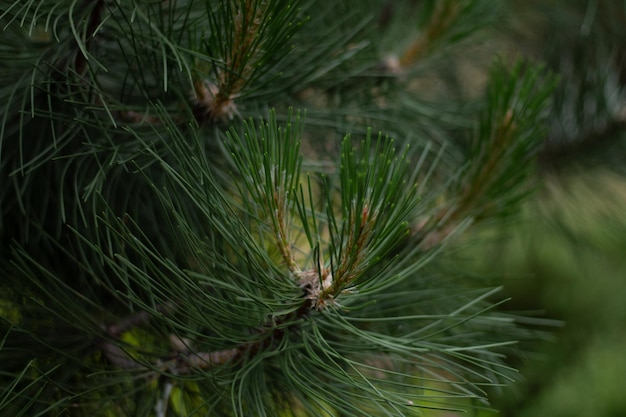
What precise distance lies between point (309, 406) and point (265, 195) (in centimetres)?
12

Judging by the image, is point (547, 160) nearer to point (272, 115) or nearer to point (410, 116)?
point (410, 116)

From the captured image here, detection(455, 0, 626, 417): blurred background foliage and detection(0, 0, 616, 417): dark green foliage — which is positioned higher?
detection(455, 0, 626, 417): blurred background foliage

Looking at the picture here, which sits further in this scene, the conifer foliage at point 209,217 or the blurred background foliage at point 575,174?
the blurred background foliage at point 575,174

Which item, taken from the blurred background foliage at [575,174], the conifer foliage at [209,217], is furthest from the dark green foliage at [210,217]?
the blurred background foliage at [575,174]

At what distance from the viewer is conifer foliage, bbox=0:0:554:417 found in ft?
1.16

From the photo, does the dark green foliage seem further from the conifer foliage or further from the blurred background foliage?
the blurred background foliage

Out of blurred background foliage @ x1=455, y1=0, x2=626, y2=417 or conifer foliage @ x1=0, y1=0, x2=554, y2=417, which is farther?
blurred background foliage @ x1=455, y1=0, x2=626, y2=417

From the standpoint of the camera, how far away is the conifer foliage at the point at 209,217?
353 mm

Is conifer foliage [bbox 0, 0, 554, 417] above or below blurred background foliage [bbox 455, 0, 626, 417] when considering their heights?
below

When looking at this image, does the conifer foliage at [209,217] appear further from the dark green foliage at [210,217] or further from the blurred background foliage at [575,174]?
the blurred background foliage at [575,174]

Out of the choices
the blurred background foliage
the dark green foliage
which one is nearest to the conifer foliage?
the dark green foliage

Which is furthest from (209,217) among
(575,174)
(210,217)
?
(575,174)

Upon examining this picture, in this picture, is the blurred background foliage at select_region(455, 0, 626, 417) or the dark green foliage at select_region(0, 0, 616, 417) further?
the blurred background foliage at select_region(455, 0, 626, 417)

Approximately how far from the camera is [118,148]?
15.2 inches
